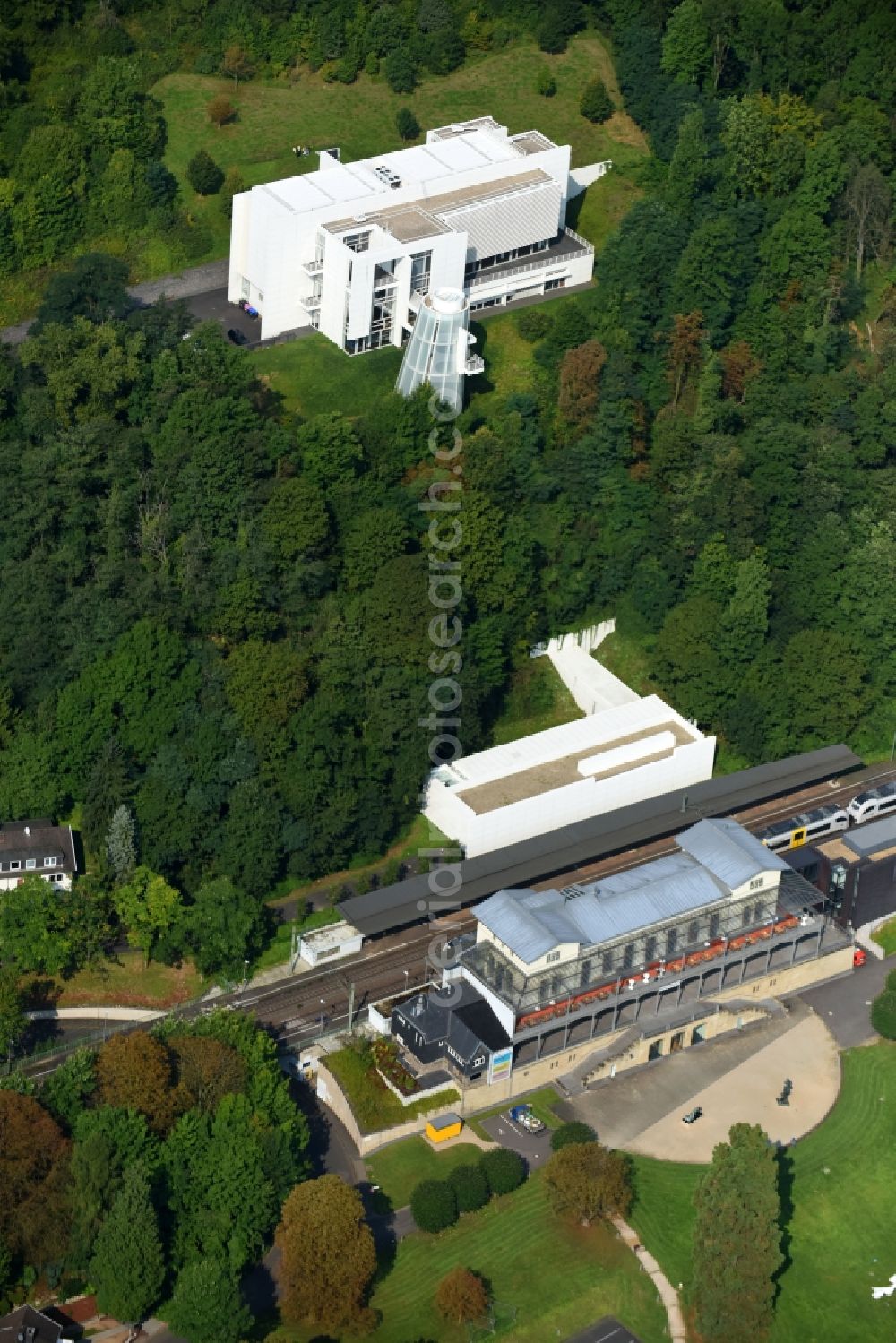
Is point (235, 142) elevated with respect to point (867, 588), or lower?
elevated

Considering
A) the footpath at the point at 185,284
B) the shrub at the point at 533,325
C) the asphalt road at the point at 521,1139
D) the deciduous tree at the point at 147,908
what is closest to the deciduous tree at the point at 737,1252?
the asphalt road at the point at 521,1139

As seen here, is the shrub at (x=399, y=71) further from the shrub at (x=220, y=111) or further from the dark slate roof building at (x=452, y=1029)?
the dark slate roof building at (x=452, y=1029)

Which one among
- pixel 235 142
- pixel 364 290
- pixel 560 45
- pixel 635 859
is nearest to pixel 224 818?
pixel 635 859

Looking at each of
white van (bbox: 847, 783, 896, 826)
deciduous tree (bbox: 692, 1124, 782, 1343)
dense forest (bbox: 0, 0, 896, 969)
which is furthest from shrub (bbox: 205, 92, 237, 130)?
deciduous tree (bbox: 692, 1124, 782, 1343)

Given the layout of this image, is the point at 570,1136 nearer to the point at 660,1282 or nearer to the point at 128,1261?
the point at 660,1282

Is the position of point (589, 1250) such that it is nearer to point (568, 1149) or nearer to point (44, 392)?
point (568, 1149)
